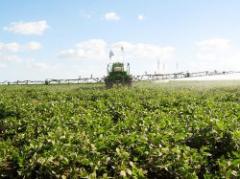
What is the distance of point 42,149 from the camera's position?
8.92 m

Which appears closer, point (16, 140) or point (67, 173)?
point (67, 173)

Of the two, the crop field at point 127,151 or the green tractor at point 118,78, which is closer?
the crop field at point 127,151

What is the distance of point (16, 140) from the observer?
10.9m

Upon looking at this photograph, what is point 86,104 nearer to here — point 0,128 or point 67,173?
point 0,128

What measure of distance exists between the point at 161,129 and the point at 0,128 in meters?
5.70

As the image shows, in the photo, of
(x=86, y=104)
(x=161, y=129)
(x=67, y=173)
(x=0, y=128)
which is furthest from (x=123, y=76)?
(x=67, y=173)

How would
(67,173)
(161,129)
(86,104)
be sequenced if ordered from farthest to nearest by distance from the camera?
(86,104) → (161,129) → (67,173)

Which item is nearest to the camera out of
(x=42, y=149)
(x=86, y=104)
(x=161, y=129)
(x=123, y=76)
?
(x=42, y=149)

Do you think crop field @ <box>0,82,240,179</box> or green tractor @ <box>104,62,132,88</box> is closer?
crop field @ <box>0,82,240,179</box>

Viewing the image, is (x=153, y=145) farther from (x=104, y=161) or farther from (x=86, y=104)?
(x=86, y=104)

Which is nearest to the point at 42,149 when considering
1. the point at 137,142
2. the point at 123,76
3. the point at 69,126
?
the point at 137,142

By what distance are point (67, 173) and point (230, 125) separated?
13.2ft

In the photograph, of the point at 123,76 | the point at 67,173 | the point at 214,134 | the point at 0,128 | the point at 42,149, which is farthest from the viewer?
the point at 123,76

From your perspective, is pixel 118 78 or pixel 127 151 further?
pixel 118 78
